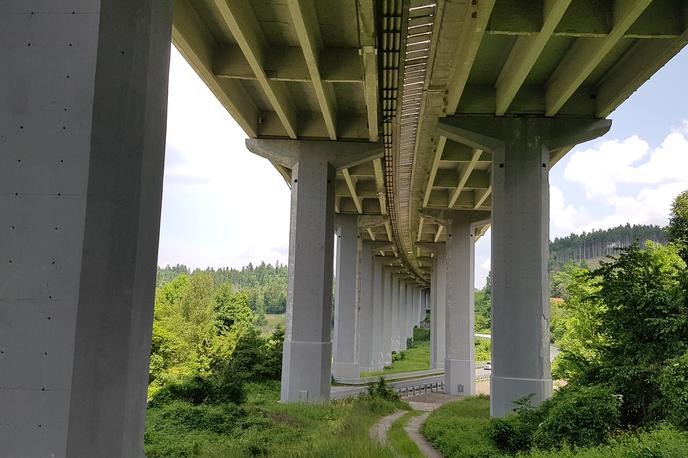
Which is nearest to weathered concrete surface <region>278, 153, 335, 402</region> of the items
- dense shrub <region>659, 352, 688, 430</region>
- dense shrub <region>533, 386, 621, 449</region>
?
dense shrub <region>533, 386, 621, 449</region>

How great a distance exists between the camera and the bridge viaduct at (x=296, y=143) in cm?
600

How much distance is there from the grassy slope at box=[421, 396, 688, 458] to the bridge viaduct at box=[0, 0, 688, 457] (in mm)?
2575

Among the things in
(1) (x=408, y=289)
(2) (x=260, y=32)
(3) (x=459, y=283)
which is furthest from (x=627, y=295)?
(1) (x=408, y=289)

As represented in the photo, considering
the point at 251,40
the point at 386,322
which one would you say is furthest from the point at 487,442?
the point at 386,322

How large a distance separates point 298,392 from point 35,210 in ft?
54.1

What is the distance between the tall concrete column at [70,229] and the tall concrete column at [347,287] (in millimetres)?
32659

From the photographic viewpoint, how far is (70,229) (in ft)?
19.7

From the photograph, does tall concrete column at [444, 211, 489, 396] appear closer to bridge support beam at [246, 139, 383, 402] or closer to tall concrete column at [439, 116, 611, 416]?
bridge support beam at [246, 139, 383, 402]

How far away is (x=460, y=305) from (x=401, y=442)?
70.9 feet

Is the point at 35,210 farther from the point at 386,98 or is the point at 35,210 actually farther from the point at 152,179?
the point at 386,98

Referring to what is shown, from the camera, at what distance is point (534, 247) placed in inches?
726

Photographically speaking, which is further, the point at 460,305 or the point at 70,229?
the point at 460,305

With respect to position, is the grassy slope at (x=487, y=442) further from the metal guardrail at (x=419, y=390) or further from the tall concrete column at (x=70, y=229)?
the metal guardrail at (x=419, y=390)

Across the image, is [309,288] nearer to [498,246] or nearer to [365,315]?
[498,246]
